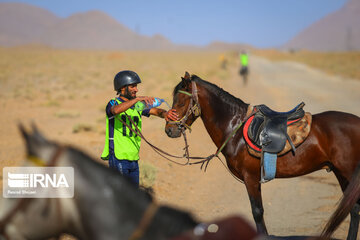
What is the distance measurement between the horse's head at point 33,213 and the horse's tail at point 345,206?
2.48 meters

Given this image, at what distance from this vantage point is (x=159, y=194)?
7.25m

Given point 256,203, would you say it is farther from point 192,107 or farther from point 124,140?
point 124,140

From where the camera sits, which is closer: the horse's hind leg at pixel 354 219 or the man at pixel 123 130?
the man at pixel 123 130

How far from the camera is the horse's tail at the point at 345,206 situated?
3.20 meters

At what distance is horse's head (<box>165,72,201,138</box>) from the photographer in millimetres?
4758

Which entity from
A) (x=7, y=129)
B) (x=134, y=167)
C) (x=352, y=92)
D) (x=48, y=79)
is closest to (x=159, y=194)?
(x=134, y=167)

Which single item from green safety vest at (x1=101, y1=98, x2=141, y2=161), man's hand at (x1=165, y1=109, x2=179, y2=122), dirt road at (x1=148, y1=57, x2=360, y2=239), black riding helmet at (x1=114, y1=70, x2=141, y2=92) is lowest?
dirt road at (x1=148, y1=57, x2=360, y2=239)

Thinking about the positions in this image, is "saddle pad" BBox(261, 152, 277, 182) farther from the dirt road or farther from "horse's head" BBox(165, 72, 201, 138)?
the dirt road

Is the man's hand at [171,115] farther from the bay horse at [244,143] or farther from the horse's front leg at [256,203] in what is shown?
the horse's front leg at [256,203]

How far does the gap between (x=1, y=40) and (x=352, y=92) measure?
197 m

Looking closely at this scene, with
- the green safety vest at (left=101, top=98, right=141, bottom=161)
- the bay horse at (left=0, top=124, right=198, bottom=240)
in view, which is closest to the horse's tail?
the bay horse at (left=0, top=124, right=198, bottom=240)

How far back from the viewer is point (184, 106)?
4785 mm

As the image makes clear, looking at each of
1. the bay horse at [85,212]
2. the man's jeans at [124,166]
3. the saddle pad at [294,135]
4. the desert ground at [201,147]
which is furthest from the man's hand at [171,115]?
the bay horse at [85,212]

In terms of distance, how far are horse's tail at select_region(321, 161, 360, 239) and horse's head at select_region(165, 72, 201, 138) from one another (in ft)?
7.38
